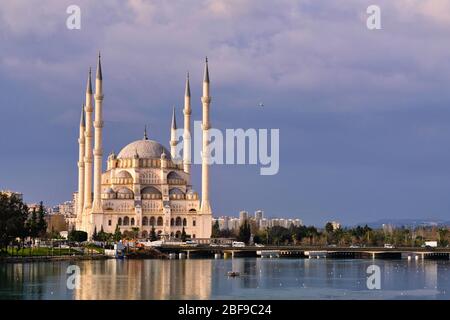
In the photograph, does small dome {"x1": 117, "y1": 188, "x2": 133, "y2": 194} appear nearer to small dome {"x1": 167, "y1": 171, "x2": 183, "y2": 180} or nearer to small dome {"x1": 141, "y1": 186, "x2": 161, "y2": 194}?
small dome {"x1": 141, "y1": 186, "x2": 161, "y2": 194}

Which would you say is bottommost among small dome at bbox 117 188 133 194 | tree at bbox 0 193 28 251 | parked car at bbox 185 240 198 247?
parked car at bbox 185 240 198 247

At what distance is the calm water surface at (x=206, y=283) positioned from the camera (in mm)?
43625

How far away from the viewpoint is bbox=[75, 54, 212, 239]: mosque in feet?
342

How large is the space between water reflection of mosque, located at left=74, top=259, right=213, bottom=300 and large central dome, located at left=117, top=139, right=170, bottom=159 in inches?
1992

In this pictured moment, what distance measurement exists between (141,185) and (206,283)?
2474 inches

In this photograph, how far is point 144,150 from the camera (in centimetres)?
11606

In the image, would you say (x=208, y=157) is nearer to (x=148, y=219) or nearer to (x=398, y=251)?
(x=148, y=219)

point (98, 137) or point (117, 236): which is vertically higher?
point (98, 137)

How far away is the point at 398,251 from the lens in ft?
294

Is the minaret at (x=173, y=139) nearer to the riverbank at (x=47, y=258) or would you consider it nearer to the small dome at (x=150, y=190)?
the small dome at (x=150, y=190)

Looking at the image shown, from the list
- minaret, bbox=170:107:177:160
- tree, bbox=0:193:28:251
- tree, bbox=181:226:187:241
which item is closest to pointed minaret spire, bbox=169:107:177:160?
minaret, bbox=170:107:177:160
